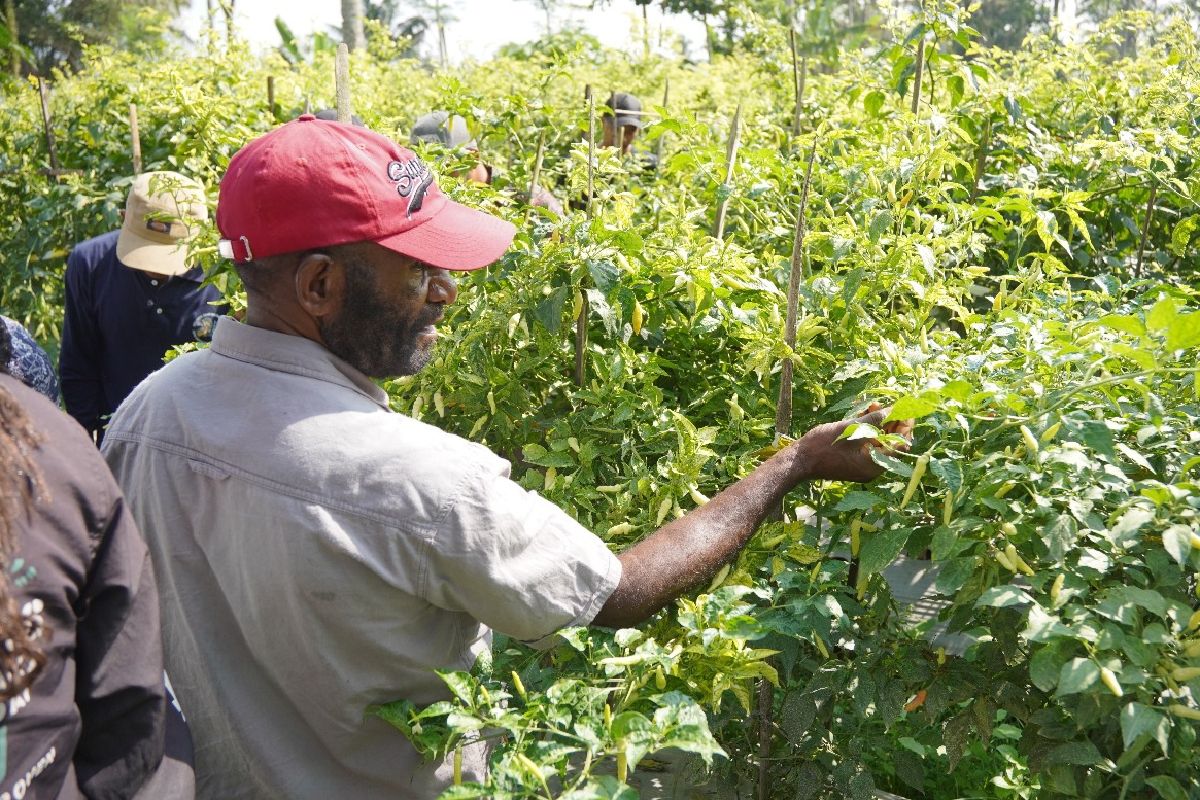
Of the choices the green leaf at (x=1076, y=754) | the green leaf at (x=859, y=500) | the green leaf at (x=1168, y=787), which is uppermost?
the green leaf at (x=859, y=500)

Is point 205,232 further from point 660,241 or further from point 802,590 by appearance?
point 802,590

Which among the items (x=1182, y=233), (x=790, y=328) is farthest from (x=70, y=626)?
(x=1182, y=233)

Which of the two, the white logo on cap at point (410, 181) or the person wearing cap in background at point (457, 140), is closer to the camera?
the white logo on cap at point (410, 181)

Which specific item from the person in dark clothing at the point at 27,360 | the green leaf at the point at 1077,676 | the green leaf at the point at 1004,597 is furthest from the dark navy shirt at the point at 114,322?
the green leaf at the point at 1077,676

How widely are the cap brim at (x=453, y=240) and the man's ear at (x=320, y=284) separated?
0.08 meters

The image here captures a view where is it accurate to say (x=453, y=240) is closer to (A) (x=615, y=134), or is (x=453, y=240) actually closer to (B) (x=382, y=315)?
(B) (x=382, y=315)

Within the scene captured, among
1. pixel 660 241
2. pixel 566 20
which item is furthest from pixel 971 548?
pixel 566 20

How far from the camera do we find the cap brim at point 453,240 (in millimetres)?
1642

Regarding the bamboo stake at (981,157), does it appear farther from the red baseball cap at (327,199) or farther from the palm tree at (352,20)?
the palm tree at (352,20)

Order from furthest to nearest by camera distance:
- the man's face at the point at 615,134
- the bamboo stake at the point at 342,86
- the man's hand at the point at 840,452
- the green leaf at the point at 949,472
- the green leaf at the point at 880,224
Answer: the man's face at the point at 615,134 → the bamboo stake at the point at 342,86 → the green leaf at the point at 880,224 → the man's hand at the point at 840,452 → the green leaf at the point at 949,472

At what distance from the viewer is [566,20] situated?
20062 millimetres

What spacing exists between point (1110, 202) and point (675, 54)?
809 cm

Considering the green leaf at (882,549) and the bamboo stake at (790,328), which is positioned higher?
the bamboo stake at (790,328)

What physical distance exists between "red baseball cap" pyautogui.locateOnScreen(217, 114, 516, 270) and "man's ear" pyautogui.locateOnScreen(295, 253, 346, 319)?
3 centimetres
